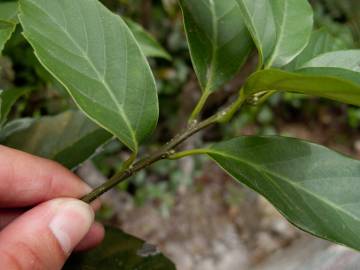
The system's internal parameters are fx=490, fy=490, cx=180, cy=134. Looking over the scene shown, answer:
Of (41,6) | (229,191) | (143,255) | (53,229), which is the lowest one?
(229,191)

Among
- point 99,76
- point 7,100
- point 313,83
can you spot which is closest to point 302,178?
point 313,83

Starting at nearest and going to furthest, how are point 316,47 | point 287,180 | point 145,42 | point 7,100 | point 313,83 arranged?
point 313,83 < point 287,180 < point 316,47 < point 7,100 < point 145,42

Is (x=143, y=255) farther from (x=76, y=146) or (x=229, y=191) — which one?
(x=229, y=191)

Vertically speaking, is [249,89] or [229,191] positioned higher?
[249,89]

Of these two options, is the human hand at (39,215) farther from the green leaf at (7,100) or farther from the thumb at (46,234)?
the green leaf at (7,100)

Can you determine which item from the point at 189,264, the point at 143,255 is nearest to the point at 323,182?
the point at 143,255

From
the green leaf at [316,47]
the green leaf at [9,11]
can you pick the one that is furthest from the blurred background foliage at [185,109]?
the green leaf at [316,47]

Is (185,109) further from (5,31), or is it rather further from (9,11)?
(5,31)
